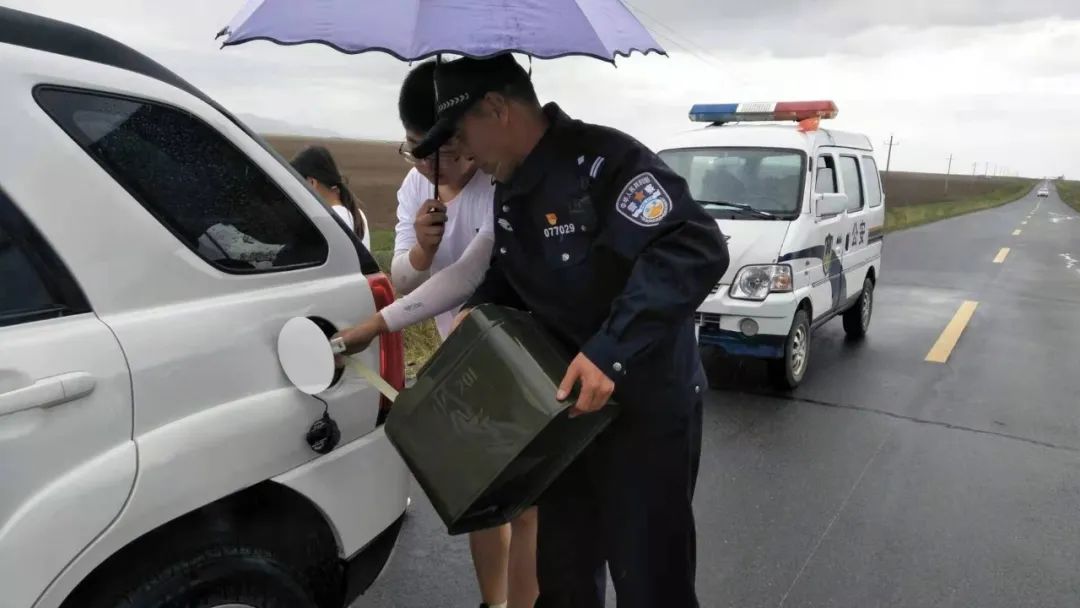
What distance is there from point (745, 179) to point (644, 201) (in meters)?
4.58

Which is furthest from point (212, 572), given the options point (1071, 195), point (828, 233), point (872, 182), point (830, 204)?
point (1071, 195)

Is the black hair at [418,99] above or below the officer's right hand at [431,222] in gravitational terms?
above

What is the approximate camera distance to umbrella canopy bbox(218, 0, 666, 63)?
175 cm

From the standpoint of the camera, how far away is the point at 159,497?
1.60 m

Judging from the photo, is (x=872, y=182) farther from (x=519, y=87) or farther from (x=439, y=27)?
(x=439, y=27)

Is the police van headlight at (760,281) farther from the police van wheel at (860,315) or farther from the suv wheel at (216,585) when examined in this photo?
the suv wheel at (216,585)

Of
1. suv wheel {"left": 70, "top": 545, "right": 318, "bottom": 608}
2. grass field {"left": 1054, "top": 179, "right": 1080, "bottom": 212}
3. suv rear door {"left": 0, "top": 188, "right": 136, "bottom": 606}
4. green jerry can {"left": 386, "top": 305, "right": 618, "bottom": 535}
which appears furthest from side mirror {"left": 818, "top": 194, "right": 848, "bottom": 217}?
grass field {"left": 1054, "top": 179, "right": 1080, "bottom": 212}

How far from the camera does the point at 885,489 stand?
413cm

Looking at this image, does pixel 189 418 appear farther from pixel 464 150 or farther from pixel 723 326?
pixel 723 326

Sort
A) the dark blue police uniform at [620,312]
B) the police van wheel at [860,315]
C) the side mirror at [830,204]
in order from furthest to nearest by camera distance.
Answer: the police van wheel at [860,315], the side mirror at [830,204], the dark blue police uniform at [620,312]

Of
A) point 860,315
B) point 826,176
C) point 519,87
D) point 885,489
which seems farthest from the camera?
point 860,315

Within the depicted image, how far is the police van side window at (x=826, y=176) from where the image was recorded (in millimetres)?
5937

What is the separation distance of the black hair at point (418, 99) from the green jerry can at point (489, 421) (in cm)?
69

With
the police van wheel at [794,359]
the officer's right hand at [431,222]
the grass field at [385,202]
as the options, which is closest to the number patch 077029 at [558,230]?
the officer's right hand at [431,222]
